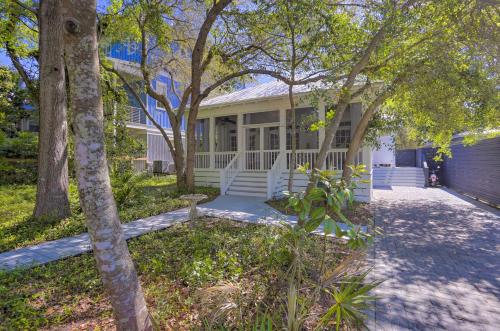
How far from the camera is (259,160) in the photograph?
41.3 ft

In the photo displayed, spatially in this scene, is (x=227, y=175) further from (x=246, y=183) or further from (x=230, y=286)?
(x=230, y=286)

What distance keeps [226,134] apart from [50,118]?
30.8ft

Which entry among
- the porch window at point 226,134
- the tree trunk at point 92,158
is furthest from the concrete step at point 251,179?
the tree trunk at point 92,158

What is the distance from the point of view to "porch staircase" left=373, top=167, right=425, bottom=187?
16.4 meters

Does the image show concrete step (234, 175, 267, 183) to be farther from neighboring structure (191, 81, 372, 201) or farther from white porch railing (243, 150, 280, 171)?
white porch railing (243, 150, 280, 171)

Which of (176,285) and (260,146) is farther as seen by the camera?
(260,146)

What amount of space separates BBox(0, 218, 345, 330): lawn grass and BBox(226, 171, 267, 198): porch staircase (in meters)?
5.68

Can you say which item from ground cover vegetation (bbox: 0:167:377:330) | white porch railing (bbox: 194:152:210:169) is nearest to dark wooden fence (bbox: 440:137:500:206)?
ground cover vegetation (bbox: 0:167:377:330)

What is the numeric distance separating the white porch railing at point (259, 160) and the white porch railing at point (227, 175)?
0.61 m

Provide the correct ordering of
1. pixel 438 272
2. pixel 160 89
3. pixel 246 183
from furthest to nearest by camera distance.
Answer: pixel 160 89 → pixel 246 183 → pixel 438 272

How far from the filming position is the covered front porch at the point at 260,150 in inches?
424

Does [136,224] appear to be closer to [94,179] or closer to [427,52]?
[94,179]

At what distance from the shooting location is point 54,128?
651 centimetres

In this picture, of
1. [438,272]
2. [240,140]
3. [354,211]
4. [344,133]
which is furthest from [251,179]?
[438,272]
